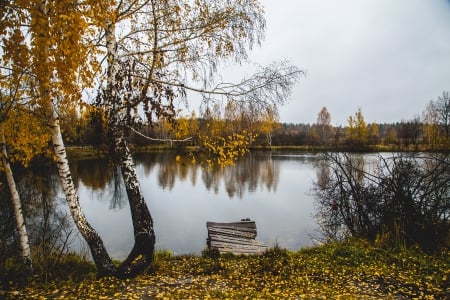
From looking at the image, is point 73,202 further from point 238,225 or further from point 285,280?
point 238,225

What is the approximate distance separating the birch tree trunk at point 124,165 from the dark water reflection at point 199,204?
80cm

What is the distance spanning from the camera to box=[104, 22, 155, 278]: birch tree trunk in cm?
646

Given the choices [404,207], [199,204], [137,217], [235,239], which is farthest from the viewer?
[199,204]

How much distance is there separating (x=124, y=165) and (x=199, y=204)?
14.9 meters

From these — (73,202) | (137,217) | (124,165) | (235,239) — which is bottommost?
(235,239)

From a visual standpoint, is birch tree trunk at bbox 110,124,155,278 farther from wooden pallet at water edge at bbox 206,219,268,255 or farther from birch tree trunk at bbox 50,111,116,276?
wooden pallet at water edge at bbox 206,219,268,255

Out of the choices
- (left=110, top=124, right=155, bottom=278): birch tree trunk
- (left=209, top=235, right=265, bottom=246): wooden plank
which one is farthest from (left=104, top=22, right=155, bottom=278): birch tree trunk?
(left=209, top=235, right=265, bottom=246): wooden plank

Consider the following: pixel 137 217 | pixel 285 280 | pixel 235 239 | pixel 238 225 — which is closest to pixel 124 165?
pixel 137 217

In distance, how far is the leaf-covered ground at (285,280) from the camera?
5660mm

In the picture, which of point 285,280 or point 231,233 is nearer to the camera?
point 285,280

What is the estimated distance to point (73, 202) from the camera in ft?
20.7

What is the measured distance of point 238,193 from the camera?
24391 mm

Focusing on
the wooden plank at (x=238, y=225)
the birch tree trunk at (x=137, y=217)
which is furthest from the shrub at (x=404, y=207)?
the birch tree trunk at (x=137, y=217)

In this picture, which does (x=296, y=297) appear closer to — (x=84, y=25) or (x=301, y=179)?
(x=84, y=25)
